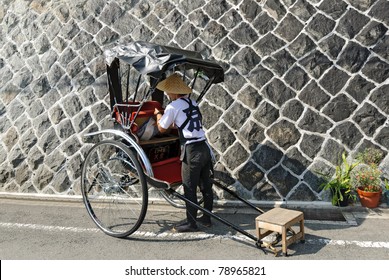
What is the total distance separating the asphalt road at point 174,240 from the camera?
4742 millimetres

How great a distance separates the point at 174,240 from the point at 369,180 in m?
3.04

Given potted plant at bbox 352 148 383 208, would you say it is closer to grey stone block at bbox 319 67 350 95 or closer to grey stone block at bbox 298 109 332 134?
grey stone block at bbox 298 109 332 134

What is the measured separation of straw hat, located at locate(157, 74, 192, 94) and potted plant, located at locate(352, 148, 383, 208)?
9.76 feet

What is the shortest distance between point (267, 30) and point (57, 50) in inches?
173

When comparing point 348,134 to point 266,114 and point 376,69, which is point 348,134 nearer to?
point 376,69

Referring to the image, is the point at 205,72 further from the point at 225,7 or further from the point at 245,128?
the point at 225,7

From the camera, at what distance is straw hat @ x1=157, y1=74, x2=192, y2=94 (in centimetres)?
518

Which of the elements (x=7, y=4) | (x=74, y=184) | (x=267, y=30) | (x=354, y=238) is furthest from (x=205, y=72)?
(x=7, y=4)

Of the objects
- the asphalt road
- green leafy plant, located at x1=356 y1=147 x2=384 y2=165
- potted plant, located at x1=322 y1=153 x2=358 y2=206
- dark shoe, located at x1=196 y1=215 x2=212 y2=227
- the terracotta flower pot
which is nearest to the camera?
the asphalt road

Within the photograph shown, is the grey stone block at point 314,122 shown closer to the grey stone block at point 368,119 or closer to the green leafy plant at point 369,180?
the grey stone block at point 368,119

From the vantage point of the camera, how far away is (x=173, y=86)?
5.23 m

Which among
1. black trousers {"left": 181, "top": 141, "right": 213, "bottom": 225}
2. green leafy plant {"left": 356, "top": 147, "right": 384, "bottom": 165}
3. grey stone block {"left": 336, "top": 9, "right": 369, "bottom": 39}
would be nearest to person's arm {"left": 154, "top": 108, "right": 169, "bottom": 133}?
black trousers {"left": 181, "top": 141, "right": 213, "bottom": 225}

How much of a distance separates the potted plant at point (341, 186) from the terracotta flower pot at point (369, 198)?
5.8 inches

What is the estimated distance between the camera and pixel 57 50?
8656 mm
